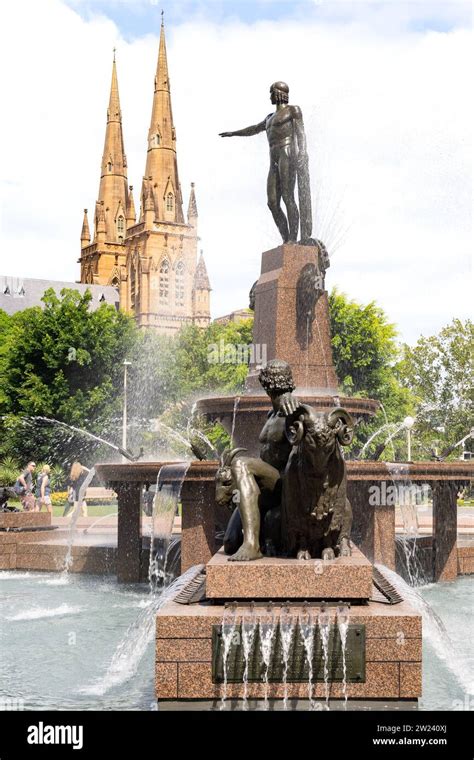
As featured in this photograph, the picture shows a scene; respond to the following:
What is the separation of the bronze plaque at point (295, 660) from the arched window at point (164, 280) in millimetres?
106797

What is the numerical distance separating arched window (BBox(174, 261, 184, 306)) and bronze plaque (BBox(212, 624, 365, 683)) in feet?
362

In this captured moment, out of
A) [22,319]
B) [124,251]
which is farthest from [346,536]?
[124,251]

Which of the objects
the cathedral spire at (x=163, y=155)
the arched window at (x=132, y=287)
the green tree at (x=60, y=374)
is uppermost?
the cathedral spire at (x=163, y=155)

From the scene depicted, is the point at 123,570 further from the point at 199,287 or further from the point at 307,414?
the point at 199,287

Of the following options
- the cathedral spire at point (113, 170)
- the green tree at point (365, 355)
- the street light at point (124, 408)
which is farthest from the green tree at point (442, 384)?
the cathedral spire at point (113, 170)

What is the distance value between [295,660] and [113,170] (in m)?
127

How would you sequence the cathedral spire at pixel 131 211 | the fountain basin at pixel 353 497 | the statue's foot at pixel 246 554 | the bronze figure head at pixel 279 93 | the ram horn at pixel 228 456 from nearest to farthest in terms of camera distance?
the statue's foot at pixel 246 554
the ram horn at pixel 228 456
the fountain basin at pixel 353 497
the bronze figure head at pixel 279 93
the cathedral spire at pixel 131 211

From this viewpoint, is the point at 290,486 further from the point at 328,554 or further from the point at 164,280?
the point at 164,280

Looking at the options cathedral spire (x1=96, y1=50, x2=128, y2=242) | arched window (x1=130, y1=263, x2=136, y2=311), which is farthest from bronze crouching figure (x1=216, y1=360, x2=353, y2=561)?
cathedral spire (x1=96, y1=50, x2=128, y2=242)

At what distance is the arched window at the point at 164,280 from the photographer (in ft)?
371

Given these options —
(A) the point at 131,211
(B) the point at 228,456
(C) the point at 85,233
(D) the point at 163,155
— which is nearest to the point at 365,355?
(B) the point at 228,456

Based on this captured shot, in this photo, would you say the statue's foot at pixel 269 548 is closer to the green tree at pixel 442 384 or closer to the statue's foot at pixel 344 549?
the statue's foot at pixel 344 549

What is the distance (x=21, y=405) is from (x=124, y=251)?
81.5 meters

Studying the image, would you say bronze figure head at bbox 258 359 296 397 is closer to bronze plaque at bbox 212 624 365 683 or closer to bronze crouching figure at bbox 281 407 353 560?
bronze crouching figure at bbox 281 407 353 560
